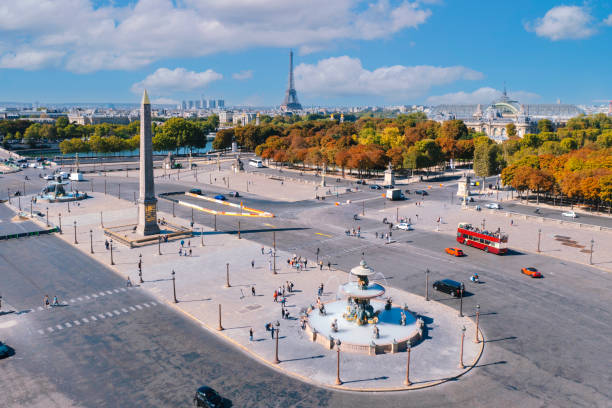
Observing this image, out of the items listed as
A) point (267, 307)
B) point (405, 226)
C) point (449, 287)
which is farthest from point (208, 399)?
point (405, 226)

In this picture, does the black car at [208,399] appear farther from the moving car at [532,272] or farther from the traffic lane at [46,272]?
the moving car at [532,272]

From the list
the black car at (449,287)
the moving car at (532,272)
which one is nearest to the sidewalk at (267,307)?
the black car at (449,287)

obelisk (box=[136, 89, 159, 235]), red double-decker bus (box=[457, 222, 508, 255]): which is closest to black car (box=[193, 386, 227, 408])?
obelisk (box=[136, 89, 159, 235])

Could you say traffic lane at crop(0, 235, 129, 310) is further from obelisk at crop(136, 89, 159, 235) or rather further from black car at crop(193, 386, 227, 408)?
black car at crop(193, 386, 227, 408)

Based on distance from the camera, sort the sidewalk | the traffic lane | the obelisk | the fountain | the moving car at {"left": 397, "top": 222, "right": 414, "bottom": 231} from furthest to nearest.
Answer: the moving car at {"left": 397, "top": 222, "right": 414, "bottom": 231}
the obelisk
the traffic lane
the fountain
the sidewalk

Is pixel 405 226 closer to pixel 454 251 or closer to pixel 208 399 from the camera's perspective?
pixel 454 251

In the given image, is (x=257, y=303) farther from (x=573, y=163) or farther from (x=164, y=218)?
(x=573, y=163)

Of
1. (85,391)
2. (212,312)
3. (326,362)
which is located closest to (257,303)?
(212,312)
